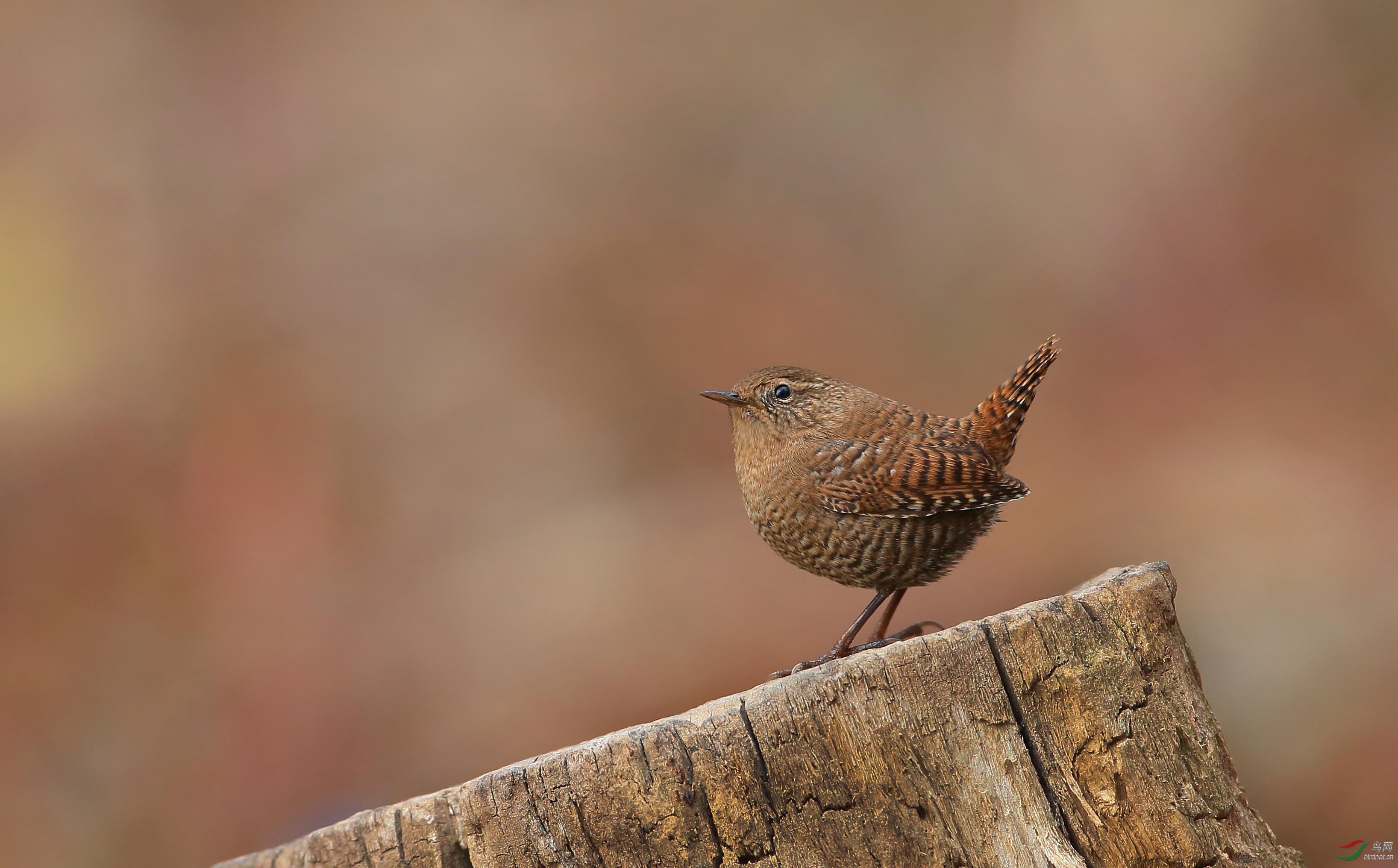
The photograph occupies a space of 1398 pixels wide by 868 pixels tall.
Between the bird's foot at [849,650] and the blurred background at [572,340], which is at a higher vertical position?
the blurred background at [572,340]

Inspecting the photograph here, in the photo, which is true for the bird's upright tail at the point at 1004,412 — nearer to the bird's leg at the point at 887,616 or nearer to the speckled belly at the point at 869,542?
the speckled belly at the point at 869,542

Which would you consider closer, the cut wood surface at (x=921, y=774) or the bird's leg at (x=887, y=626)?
the cut wood surface at (x=921, y=774)

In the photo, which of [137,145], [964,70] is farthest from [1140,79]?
[137,145]

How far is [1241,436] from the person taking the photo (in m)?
8.34

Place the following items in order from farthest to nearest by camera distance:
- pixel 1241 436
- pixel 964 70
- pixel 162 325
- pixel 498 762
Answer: pixel 964 70
pixel 162 325
pixel 1241 436
pixel 498 762

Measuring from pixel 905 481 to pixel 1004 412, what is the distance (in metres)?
0.69

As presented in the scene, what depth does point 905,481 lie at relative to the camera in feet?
11.8

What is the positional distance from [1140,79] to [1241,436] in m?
3.32

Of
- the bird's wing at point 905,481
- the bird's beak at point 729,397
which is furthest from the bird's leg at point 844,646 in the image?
the bird's beak at point 729,397

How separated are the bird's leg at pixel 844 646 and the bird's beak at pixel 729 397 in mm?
873

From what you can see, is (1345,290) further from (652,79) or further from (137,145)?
(137,145)

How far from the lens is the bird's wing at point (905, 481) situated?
3.55 meters

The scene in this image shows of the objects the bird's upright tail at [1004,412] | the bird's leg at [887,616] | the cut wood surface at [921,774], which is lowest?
the cut wood surface at [921,774]

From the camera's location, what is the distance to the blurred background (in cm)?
788
